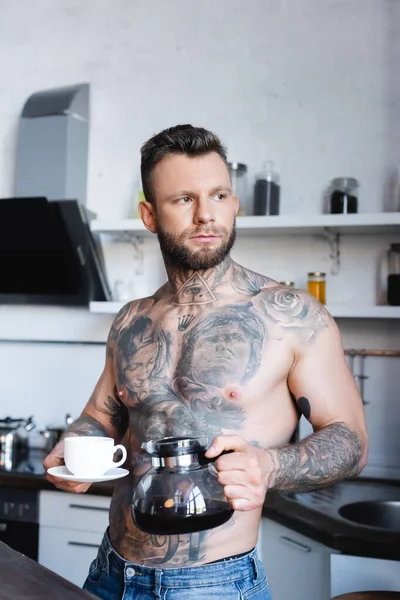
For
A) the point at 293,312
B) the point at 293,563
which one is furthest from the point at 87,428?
the point at 293,563

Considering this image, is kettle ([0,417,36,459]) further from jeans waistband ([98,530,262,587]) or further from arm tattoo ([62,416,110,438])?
jeans waistband ([98,530,262,587])

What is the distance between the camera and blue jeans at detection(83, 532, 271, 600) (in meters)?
1.23

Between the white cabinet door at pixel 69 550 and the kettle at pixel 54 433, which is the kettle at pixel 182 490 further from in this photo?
the kettle at pixel 54 433

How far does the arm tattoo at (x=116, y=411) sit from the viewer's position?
5.15 ft

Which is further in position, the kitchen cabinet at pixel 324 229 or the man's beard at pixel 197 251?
the kitchen cabinet at pixel 324 229

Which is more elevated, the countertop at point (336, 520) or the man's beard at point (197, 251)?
the man's beard at point (197, 251)

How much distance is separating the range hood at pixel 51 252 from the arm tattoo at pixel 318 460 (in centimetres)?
183

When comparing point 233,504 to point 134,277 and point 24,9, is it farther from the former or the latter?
point 24,9

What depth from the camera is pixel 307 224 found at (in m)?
2.50

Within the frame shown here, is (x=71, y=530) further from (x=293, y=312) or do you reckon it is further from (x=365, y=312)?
(x=293, y=312)

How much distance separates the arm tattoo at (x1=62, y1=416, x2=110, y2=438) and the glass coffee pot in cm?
136

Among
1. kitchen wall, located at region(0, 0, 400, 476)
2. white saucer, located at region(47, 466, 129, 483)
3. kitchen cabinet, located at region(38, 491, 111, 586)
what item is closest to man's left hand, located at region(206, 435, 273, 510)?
white saucer, located at region(47, 466, 129, 483)

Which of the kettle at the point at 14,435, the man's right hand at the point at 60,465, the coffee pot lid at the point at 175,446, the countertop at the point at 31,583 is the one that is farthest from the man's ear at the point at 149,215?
the kettle at the point at 14,435

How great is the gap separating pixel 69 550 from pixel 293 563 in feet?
2.92
